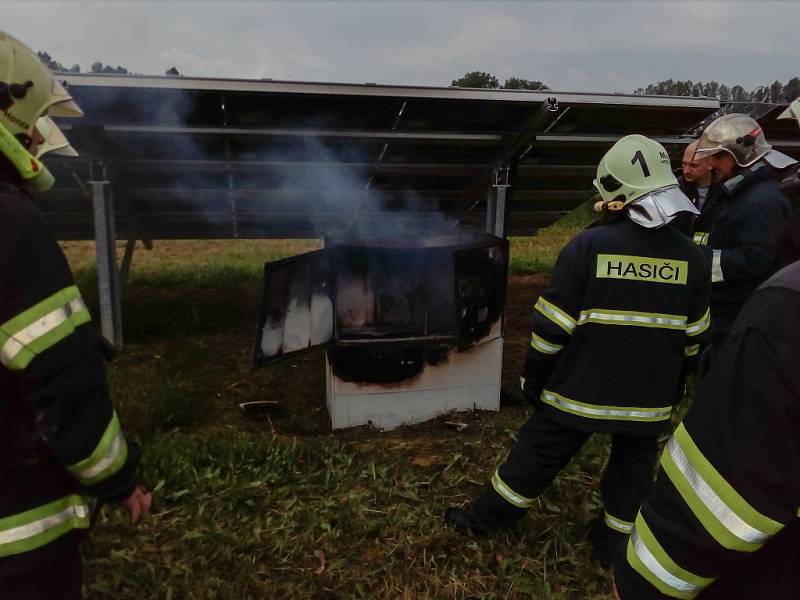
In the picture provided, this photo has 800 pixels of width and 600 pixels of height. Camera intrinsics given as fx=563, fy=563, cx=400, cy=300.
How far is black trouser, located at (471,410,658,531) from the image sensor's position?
2689mm

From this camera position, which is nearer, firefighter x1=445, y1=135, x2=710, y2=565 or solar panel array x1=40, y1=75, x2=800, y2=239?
firefighter x1=445, y1=135, x2=710, y2=565

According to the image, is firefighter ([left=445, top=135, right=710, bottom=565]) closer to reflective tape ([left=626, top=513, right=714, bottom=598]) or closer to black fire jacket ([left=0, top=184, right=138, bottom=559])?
reflective tape ([left=626, top=513, right=714, bottom=598])

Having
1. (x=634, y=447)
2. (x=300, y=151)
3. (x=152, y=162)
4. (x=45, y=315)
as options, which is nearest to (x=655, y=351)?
(x=634, y=447)

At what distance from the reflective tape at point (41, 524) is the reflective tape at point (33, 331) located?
1.49 ft

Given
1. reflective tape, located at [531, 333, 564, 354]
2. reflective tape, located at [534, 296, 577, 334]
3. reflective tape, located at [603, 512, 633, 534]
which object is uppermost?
reflective tape, located at [534, 296, 577, 334]

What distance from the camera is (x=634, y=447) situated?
2.71m

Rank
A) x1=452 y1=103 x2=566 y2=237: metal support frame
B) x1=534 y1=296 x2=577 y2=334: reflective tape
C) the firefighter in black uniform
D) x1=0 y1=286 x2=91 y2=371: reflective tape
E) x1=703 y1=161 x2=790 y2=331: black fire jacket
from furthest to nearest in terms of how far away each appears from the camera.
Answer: x1=452 y1=103 x2=566 y2=237: metal support frame < x1=703 y1=161 x2=790 y2=331: black fire jacket < x1=534 y1=296 x2=577 y2=334: reflective tape < x1=0 y1=286 x2=91 y2=371: reflective tape < the firefighter in black uniform

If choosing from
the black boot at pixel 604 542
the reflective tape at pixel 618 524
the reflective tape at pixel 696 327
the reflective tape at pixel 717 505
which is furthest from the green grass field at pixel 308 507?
the reflective tape at pixel 717 505

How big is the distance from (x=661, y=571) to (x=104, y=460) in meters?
1.44

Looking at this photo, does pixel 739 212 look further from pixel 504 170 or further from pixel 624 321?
pixel 504 170

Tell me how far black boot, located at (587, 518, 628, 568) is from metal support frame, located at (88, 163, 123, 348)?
4.28 metres

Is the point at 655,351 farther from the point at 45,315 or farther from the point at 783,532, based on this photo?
the point at 45,315

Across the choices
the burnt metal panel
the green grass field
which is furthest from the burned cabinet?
the green grass field

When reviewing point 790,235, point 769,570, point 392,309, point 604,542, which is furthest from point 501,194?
point 769,570
